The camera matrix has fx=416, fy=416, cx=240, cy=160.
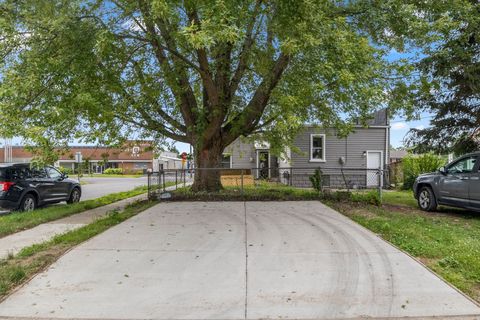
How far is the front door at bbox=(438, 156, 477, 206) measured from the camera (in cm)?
1026

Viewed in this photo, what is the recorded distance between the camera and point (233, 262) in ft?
19.6

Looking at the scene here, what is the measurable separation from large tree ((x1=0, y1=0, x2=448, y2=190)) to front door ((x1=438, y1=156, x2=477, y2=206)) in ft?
7.51

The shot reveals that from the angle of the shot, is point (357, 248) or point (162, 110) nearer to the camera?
point (357, 248)

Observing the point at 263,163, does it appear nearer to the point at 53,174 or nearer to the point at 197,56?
the point at 53,174

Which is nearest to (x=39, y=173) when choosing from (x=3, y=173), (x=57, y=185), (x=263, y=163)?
(x=57, y=185)

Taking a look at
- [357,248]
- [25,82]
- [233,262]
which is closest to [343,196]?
[357,248]

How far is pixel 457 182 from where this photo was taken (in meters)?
10.5

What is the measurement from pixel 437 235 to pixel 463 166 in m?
3.83

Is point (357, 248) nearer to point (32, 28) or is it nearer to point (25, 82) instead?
point (25, 82)

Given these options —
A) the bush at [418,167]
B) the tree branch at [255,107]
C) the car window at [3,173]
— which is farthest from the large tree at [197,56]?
the bush at [418,167]

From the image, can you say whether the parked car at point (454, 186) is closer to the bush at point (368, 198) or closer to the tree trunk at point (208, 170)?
the bush at point (368, 198)

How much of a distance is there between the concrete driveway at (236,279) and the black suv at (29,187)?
16.6 ft

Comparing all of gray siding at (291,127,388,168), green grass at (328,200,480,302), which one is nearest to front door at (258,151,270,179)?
gray siding at (291,127,388,168)

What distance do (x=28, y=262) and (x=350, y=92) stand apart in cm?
712
